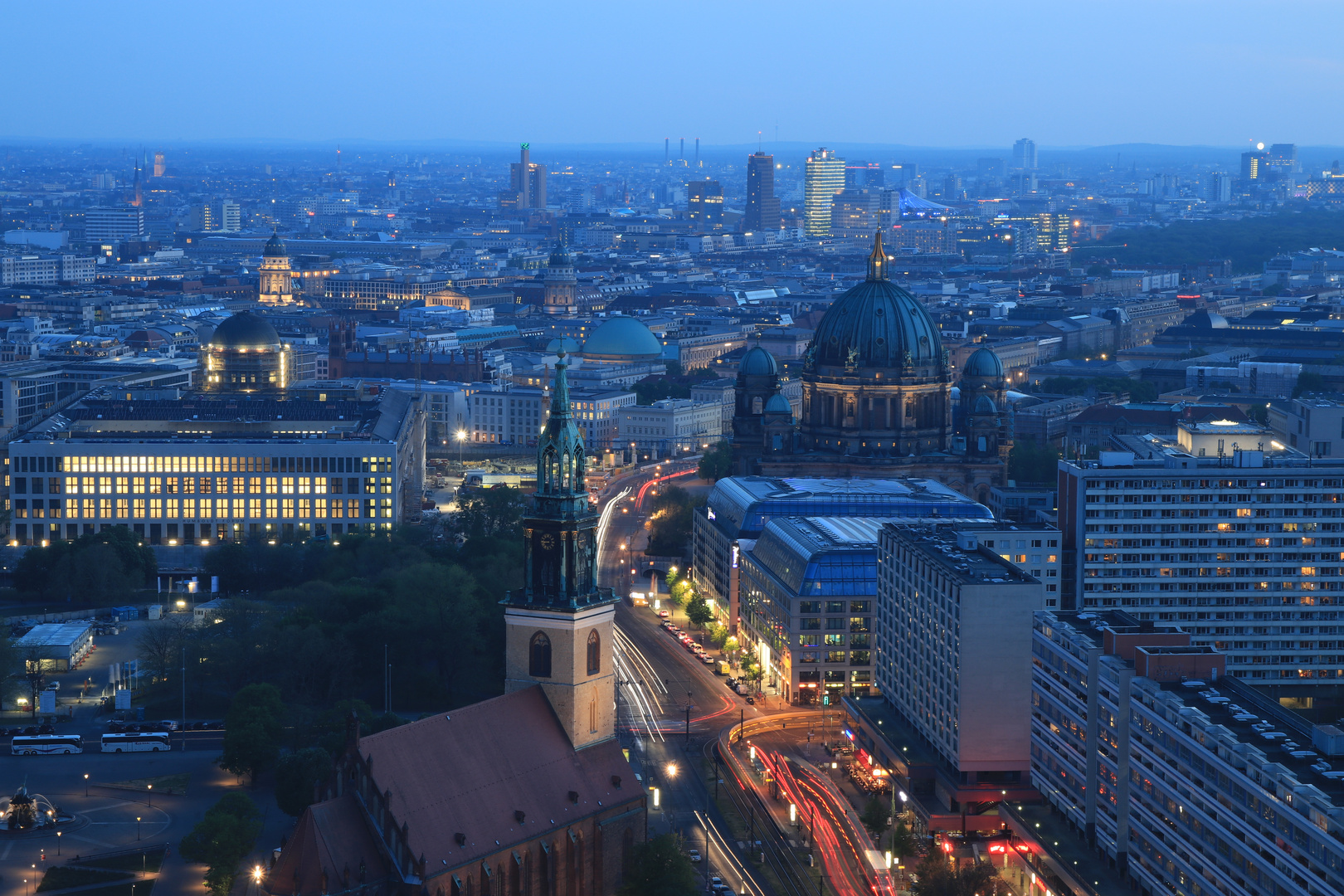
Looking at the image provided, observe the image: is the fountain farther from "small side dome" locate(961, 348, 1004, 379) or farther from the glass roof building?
"small side dome" locate(961, 348, 1004, 379)

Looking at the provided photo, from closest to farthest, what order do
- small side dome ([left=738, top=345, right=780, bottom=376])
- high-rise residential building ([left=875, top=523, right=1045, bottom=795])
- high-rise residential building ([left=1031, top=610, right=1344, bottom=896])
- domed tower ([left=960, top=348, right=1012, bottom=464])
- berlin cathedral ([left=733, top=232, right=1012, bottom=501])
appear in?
high-rise residential building ([left=1031, top=610, right=1344, bottom=896]) → high-rise residential building ([left=875, top=523, right=1045, bottom=795]) → berlin cathedral ([left=733, top=232, right=1012, bottom=501]) → domed tower ([left=960, top=348, right=1012, bottom=464]) → small side dome ([left=738, top=345, right=780, bottom=376])

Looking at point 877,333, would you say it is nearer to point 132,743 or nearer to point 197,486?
point 197,486

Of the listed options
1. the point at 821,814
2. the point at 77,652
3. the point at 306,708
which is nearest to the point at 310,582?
the point at 77,652

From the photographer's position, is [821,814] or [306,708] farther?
[306,708]

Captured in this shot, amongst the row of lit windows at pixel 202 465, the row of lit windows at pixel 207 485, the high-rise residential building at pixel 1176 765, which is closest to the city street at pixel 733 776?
the high-rise residential building at pixel 1176 765

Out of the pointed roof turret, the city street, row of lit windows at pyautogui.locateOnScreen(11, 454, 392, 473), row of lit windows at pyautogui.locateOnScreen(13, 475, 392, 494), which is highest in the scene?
the pointed roof turret

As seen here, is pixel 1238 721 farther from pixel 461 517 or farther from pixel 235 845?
pixel 461 517

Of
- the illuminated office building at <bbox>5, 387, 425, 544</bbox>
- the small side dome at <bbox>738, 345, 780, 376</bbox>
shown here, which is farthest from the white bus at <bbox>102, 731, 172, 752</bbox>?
the small side dome at <bbox>738, 345, 780, 376</bbox>
